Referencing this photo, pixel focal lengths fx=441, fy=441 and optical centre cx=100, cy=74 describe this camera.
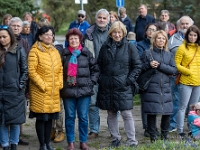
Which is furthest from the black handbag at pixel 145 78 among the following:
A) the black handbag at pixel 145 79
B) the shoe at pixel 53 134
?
the shoe at pixel 53 134

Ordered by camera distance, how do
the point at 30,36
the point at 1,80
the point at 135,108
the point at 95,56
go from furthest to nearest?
the point at 135,108
the point at 30,36
the point at 95,56
the point at 1,80

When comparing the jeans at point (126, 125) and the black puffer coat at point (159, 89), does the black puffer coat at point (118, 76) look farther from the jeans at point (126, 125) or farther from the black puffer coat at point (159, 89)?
the black puffer coat at point (159, 89)

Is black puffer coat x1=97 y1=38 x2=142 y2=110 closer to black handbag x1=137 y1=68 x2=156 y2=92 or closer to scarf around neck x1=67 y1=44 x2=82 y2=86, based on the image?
black handbag x1=137 y1=68 x2=156 y2=92

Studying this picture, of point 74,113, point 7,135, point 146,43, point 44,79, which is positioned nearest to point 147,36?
point 146,43

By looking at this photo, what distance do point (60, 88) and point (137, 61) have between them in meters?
1.31

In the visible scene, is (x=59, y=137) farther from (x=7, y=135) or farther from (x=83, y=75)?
(x=83, y=75)

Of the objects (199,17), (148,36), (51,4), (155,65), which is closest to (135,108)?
(148,36)

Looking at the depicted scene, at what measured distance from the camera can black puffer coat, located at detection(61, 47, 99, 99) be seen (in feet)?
22.9

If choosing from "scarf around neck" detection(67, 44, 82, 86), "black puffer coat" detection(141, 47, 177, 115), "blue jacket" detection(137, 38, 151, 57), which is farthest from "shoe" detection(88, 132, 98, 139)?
"blue jacket" detection(137, 38, 151, 57)

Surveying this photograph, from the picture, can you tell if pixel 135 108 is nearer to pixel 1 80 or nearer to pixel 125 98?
pixel 125 98

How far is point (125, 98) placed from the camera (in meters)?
7.05

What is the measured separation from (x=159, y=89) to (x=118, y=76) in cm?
77

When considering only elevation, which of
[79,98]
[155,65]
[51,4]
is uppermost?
[51,4]

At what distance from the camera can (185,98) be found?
802cm
